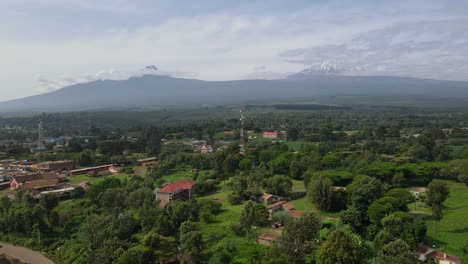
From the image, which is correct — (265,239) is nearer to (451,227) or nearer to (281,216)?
(281,216)

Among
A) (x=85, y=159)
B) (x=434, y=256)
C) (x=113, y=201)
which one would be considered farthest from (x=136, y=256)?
(x=85, y=159)

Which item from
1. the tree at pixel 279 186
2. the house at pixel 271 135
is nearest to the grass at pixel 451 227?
the tree at pixel 279 186

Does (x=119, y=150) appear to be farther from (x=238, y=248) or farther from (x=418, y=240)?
(x=418, y=240)

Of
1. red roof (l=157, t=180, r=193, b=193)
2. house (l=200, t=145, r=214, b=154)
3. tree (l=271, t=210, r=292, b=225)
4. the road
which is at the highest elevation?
red roof (l=157, t=180, r=193, b=193)

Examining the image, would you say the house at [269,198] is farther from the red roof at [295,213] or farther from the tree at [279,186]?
the red roof at [295,213]

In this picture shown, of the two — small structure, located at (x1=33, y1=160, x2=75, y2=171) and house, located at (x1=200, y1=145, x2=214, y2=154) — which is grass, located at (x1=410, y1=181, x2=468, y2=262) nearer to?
house, located at (x1=200, y1=145, x2=214, y2=154)

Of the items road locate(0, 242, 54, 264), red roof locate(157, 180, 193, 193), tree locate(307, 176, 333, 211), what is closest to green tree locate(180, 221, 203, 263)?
road locate(0, 242, 54, 264)
